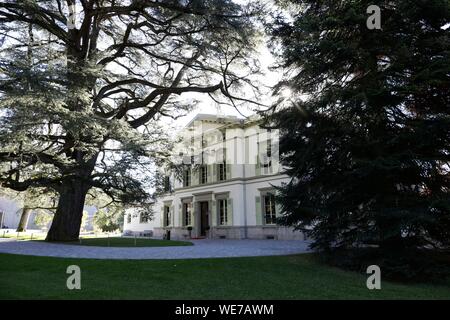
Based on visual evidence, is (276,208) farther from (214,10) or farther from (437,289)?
(437,289)

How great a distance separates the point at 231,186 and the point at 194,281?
1866 centimetres

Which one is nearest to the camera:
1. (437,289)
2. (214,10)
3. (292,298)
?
(292,298)

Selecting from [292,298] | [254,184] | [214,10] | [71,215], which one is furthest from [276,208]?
[292,298]

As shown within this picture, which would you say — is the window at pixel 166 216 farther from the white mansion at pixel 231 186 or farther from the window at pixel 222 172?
the window at pixel 222 172

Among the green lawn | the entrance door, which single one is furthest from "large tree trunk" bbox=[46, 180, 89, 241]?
the entrance door

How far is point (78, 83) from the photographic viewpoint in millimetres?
11305

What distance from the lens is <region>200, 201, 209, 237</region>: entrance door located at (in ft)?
91.1

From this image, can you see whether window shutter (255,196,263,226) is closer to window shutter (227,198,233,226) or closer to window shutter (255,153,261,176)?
window shutter (255,153,261,176)

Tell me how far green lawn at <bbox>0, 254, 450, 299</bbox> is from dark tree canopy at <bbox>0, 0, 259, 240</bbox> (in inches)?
168

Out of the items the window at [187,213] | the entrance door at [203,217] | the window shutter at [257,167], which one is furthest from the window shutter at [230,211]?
the window at [187,213]

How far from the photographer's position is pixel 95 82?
12.2 metres

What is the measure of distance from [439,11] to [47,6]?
42.6 feet

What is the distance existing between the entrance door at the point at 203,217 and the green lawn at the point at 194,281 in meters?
19.0

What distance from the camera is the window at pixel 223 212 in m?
25.5
